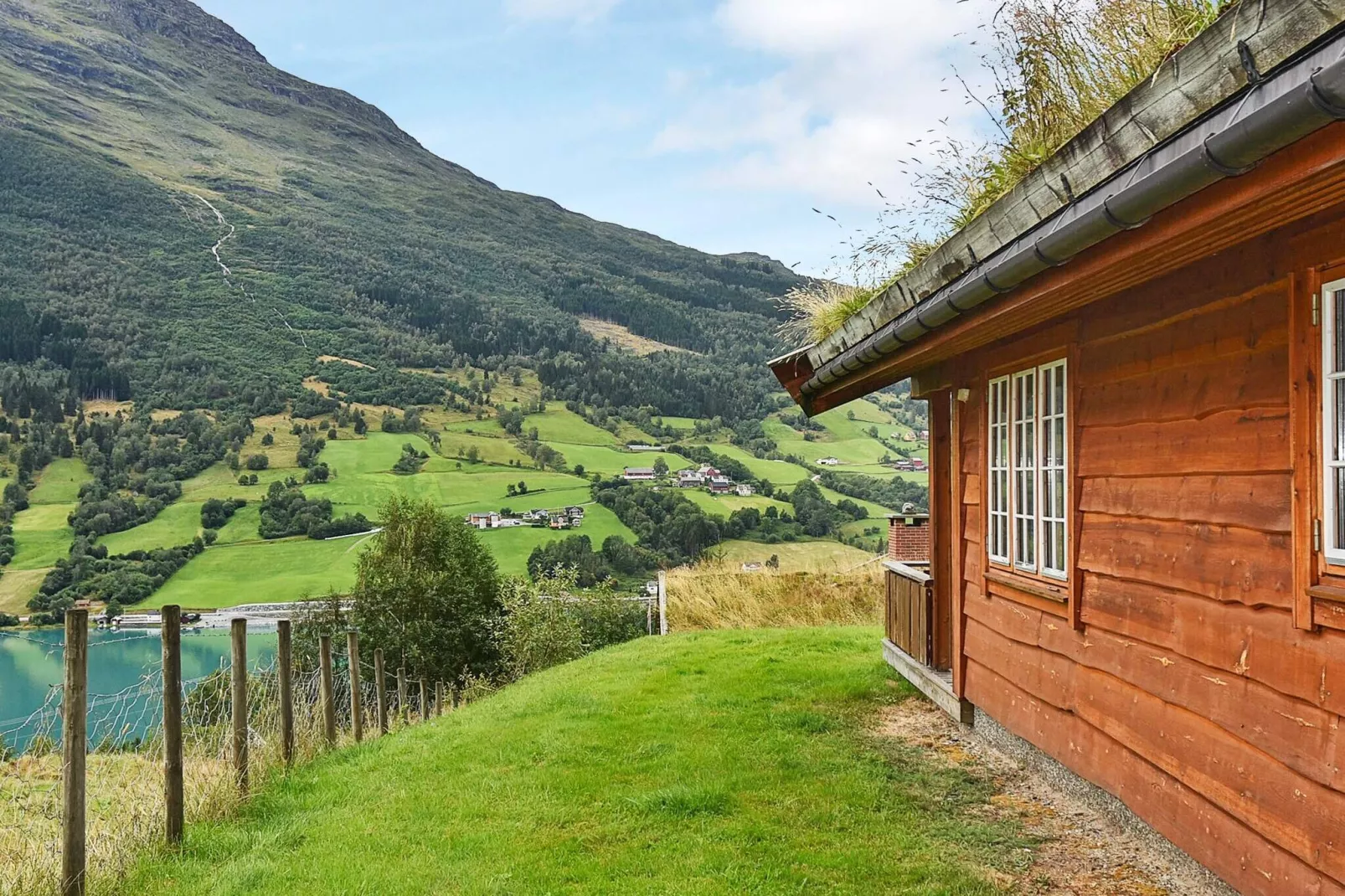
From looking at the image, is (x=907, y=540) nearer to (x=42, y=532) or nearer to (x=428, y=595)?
(x=428, y=595)

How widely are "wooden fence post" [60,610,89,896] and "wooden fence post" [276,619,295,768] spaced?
2673 millimetres

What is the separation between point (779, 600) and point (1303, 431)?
56.5 ft

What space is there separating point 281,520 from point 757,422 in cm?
5541

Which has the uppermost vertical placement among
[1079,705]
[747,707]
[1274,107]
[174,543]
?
[1274,107]

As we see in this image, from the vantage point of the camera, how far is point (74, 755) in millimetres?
4977

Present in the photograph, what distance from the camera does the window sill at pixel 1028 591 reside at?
5.67 meters

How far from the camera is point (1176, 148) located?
102 inches

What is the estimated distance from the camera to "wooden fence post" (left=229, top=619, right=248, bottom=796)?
6.91 m

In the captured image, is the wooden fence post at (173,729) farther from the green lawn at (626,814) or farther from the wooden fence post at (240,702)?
the wooden fence post at (240,702)

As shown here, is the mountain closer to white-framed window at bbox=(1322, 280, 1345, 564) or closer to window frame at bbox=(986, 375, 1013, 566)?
window frame at bbox=(986, 375, 1013, 566)

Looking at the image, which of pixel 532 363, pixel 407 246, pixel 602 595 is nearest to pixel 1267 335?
pixel 602 595

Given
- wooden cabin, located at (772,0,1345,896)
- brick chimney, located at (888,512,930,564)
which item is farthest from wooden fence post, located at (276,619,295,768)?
brick chimney, located at (888,512,930,564)

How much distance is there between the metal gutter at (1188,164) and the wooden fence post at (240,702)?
5.65 meters

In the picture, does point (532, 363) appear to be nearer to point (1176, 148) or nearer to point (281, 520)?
point (281, 520)
